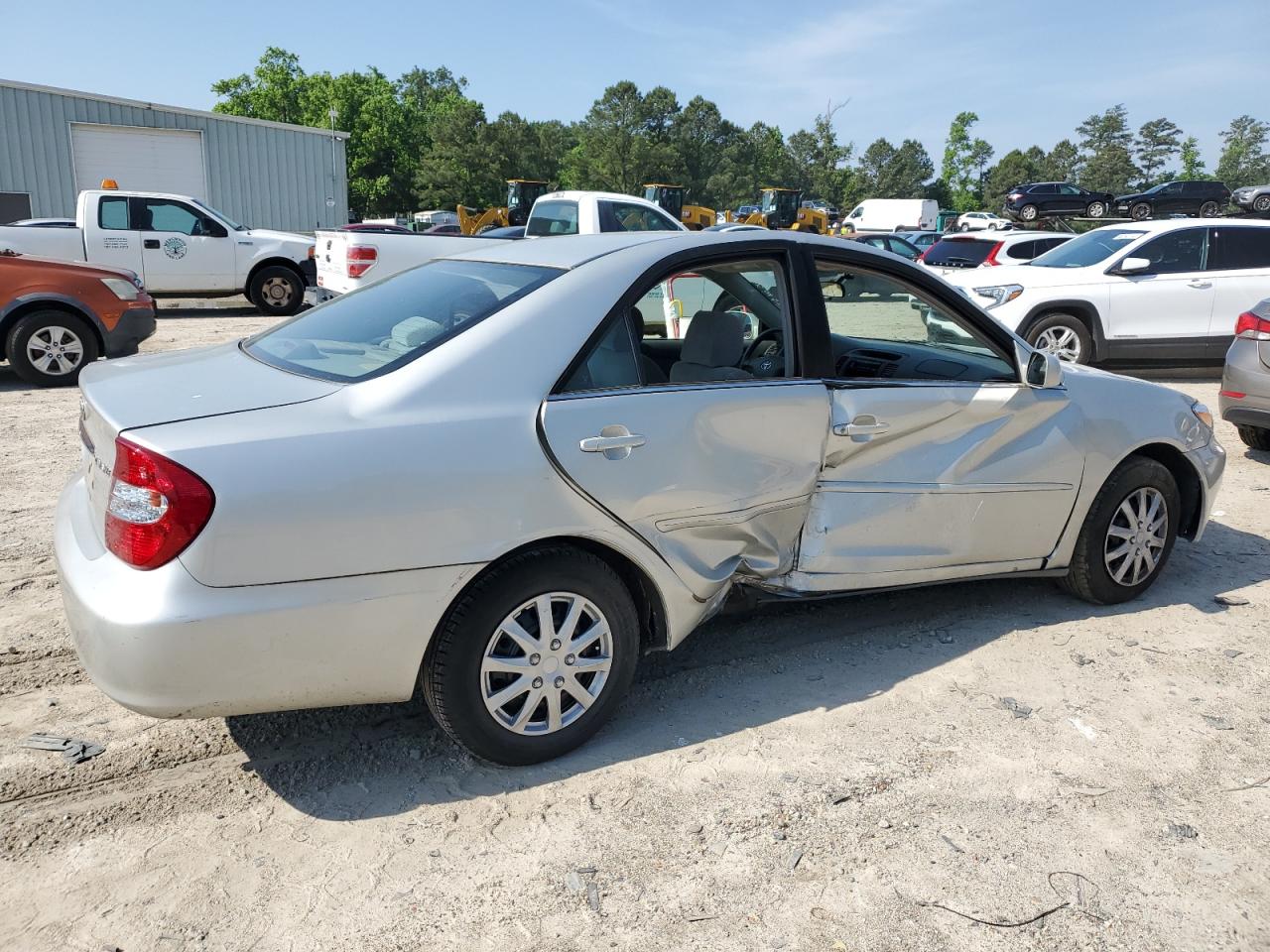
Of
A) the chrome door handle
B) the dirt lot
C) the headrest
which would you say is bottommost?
the dirt lot

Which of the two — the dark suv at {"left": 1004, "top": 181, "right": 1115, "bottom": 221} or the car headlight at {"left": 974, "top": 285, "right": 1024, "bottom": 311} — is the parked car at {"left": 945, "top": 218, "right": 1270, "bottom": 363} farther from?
the dark suv at {"left": 1004, "top": 181, "right": 1115, "bottom": 221}

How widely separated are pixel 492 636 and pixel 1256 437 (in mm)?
7499

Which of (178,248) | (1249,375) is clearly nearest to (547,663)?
(1249,375)

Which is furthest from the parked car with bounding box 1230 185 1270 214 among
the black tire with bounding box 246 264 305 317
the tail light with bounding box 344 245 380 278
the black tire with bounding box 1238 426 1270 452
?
the tail light with bounding box 344 245 380 278

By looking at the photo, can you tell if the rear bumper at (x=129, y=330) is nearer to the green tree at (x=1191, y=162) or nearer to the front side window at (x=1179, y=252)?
the front side window at (x=1179, y=252)

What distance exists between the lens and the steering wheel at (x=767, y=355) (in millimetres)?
3564

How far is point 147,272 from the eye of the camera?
15.1m

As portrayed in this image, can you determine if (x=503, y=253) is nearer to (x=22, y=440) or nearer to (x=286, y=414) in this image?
(x=286, y=414)

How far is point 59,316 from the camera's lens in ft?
30.0

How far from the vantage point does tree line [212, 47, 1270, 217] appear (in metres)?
71.2

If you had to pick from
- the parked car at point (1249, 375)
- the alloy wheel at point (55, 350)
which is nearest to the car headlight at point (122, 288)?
the alloy wheel at point (55, 350)

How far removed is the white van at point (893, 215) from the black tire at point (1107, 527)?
159ft

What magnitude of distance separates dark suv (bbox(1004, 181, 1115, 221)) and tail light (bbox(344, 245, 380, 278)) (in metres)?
35.0

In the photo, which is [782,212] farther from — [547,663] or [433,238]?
[547,663]
